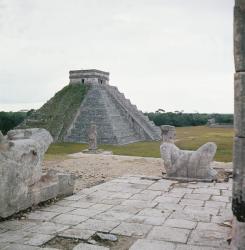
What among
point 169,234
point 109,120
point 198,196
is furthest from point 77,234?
point 109,120

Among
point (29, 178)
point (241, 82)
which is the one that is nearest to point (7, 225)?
point (29, 178)

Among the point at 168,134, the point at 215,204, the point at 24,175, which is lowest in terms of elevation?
the point at 215,204

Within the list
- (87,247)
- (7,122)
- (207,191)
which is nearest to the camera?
(87,247)

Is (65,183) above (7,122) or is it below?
below

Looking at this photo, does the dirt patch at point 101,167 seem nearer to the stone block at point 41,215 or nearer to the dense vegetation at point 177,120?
the stone block at point 41,215

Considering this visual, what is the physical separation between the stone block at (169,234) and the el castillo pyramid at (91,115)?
22496 millimetres

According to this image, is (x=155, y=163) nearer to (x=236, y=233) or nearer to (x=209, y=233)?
(x=209, y=233)

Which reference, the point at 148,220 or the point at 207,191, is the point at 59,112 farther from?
the point at 148,220

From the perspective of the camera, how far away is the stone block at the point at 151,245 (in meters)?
5.67

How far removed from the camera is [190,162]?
1188 centimetres

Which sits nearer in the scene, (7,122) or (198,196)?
(198,196)

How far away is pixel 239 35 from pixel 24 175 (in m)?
4.89

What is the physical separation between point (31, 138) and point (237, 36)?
17.1 ft

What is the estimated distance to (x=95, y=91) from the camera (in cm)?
3716
